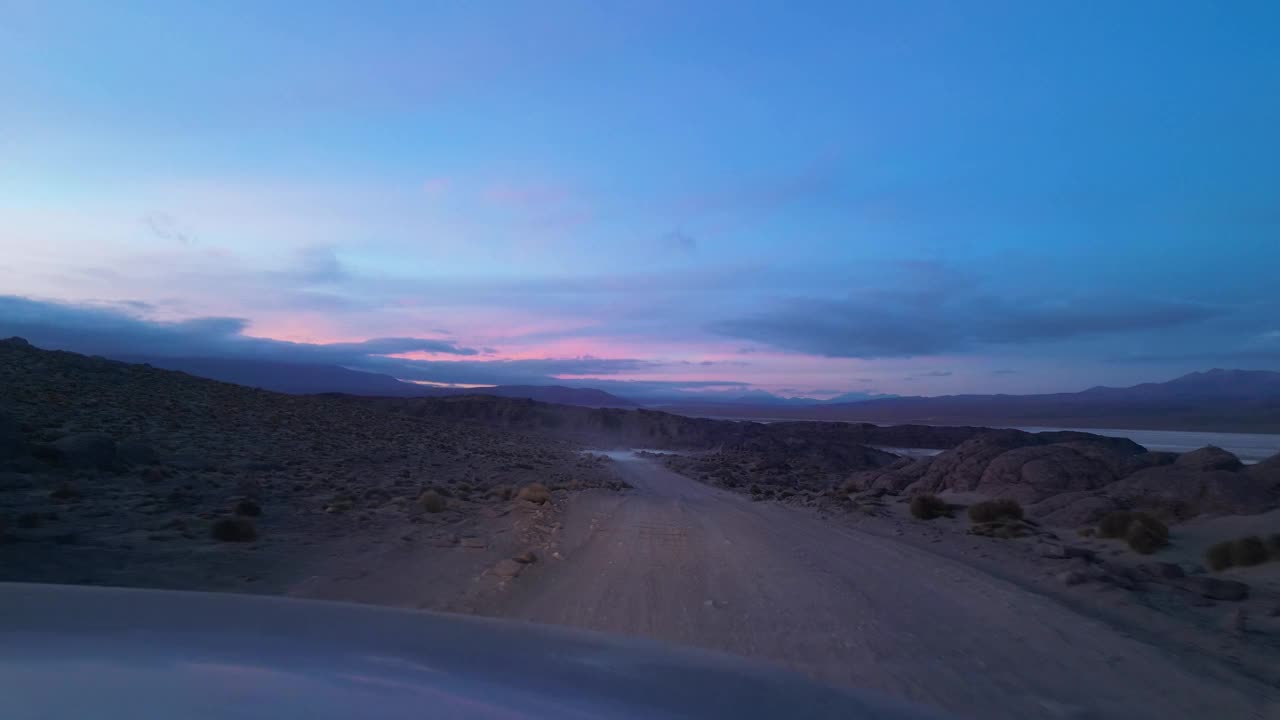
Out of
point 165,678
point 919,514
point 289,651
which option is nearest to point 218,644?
point 289,651

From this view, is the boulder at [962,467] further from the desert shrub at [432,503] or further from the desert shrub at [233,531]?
the desert shrub at [233,531]

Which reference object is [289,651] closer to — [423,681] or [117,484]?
[423,681]

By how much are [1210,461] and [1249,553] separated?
1024 cm

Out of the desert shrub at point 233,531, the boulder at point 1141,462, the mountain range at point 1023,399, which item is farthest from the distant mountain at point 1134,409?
the desert shrub at point 233,531

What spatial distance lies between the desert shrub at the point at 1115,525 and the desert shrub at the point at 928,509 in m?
5.04

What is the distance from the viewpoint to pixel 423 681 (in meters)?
3.28

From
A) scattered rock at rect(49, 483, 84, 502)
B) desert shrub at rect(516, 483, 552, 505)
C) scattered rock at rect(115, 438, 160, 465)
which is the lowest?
desert shrub at rect(516, 483, 552, 505)

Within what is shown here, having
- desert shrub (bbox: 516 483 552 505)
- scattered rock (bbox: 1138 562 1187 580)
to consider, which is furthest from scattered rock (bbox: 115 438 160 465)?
scattered rock (bbox: 1138 562 1187 580)

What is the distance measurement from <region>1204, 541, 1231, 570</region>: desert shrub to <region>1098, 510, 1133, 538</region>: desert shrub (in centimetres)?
267

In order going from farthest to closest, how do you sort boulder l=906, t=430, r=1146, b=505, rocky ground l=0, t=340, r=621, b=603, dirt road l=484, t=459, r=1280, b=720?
boulder l=906, t=430, r=1146, b=505, rocky ground l=0, t=340, r=621, b=603, dirt road l=484, t=459, r=1280, b=720

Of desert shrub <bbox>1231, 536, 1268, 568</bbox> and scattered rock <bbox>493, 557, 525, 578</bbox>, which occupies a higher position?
desert shrub <bbox>1231, 536, 1268, 568</bbox>

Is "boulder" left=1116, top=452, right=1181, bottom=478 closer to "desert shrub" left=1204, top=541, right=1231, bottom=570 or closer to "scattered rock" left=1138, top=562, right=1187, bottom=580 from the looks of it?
"desert shrub" left=1204, top=541, right=1231, bottom=570

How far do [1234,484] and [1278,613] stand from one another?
9043mm

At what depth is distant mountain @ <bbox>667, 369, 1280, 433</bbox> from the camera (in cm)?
9850
